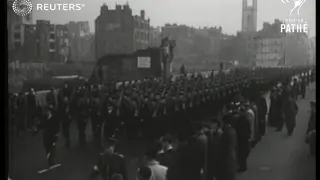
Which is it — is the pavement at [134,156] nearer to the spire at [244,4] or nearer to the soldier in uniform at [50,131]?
the soldier in uniform at [50,131]

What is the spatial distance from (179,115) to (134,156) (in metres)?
0.46

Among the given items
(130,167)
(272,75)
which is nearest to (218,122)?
(272,75)

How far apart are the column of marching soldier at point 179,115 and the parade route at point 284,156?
0.07 m

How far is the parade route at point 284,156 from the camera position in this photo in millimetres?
2930

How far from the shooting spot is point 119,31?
3.27 metres

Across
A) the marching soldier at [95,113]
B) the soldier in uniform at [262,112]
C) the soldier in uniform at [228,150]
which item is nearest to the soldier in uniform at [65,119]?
the marching soldier at [95,113]

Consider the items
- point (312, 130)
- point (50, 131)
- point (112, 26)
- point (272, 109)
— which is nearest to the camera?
point (312, 130)

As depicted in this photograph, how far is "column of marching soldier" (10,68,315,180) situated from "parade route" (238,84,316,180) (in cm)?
7

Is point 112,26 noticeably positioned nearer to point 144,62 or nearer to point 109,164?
point 144,62

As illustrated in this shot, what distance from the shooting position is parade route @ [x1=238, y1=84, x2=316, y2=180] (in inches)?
Result: 115

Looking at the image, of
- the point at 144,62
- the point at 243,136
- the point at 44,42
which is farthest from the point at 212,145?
the point at 44,42

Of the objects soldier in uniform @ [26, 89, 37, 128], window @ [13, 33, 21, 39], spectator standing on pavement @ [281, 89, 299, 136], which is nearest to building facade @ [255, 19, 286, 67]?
spectator standing on pavement @ [281, 89, 299, 136]

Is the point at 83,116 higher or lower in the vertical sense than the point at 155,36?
lower

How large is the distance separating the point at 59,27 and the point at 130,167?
Result: 4.14 feet
